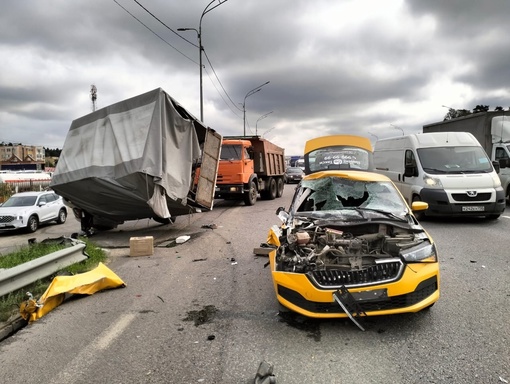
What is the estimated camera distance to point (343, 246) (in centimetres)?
458

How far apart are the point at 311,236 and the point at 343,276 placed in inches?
40.0

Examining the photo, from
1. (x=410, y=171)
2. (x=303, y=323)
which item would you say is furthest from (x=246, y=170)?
(x=303, y=323)

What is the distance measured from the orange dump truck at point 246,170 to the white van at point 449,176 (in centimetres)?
643

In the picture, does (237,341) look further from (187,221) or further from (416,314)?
(187,221)

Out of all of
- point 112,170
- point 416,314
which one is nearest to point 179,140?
point 112,170

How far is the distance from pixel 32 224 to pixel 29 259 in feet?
27.6

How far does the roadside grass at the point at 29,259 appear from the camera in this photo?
481 centimetres

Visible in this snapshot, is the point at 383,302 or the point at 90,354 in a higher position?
the point at 383,302

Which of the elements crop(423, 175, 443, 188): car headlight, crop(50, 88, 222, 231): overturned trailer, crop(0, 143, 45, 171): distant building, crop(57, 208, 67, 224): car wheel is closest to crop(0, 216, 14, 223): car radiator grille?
crop(57, 208, 67, 224): car wheel

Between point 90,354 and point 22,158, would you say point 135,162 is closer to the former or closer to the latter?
point 90,354

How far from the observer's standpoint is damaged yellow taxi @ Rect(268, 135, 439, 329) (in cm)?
386

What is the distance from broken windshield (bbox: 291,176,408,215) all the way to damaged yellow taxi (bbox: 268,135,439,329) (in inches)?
0.5

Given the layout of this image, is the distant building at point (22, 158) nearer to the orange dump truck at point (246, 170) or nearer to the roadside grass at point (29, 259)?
the orange dump truck at point (246, 170)

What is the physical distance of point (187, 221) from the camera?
43.3 ft
